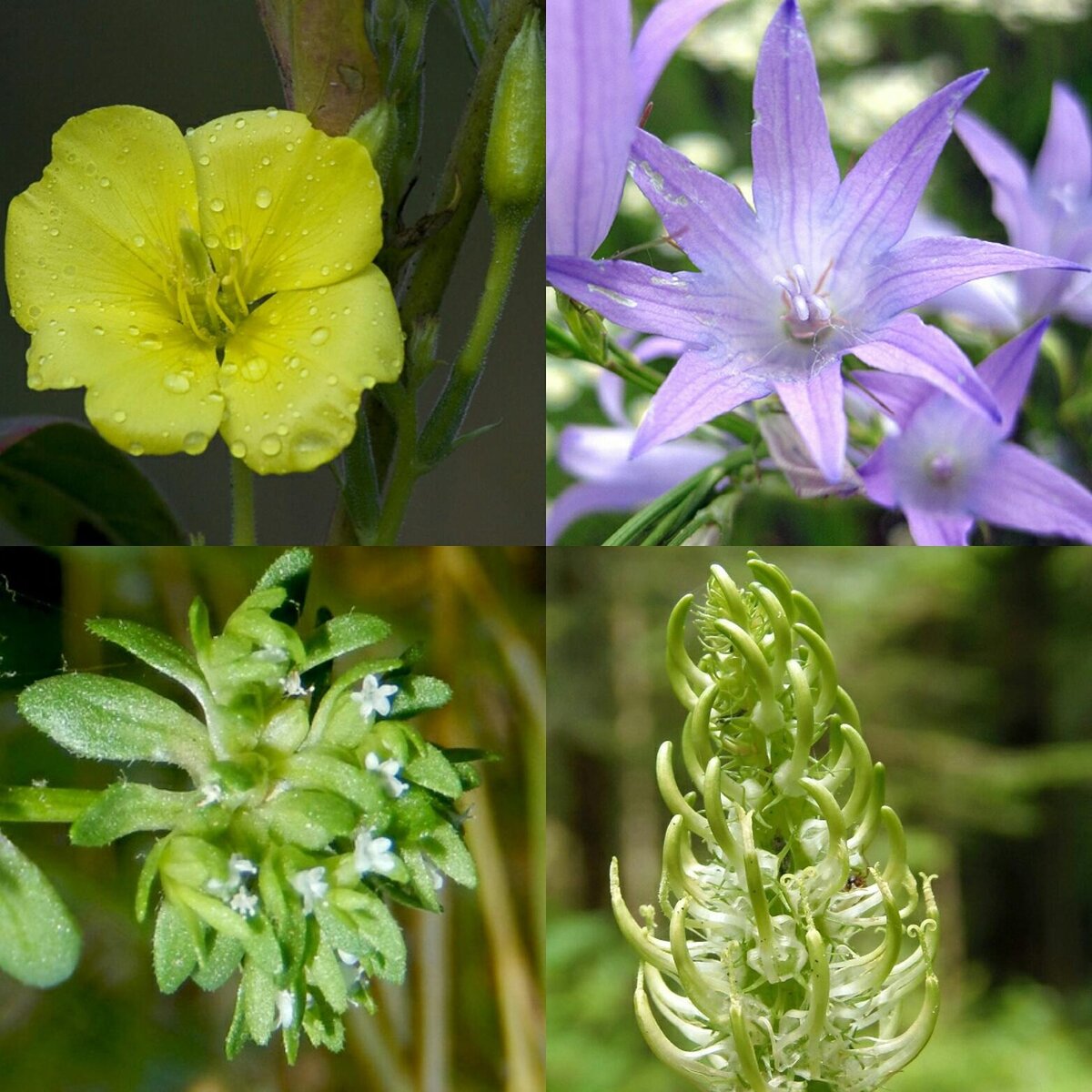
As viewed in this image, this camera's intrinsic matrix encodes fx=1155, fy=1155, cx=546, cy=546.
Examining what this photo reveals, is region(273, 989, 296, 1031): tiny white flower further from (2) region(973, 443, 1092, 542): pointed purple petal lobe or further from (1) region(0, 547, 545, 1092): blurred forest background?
(2) region(973, 443, 1092, 542): pointed purple petal lobe

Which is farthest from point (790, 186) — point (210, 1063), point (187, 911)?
point (210, 1063)

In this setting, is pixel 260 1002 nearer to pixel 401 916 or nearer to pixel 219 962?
pixel 219 962

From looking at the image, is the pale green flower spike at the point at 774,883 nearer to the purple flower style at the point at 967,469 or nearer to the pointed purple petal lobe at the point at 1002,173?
the purple flower style at the point at 967,469

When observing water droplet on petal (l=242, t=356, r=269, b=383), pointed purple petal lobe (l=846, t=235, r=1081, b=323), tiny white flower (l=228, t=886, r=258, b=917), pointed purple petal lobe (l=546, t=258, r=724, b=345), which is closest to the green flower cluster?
tiny white flower (l=228, t=886, r=258, b=917)

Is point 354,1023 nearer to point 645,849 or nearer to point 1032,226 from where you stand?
point 645,849

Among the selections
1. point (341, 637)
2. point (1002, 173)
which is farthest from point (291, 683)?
point (1002, 173)
